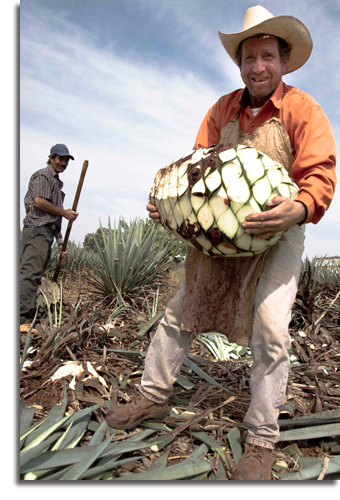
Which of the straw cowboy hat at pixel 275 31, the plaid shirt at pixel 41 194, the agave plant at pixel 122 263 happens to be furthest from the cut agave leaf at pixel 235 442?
the plaid shirt at pixel 41 194

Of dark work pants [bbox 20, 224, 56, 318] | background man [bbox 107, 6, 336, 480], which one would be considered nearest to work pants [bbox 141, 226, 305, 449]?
background man [bbox 107, 6, 336, 480]

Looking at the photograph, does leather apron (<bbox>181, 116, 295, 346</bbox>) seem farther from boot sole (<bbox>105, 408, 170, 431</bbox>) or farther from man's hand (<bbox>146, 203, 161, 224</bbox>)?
boot sole (<bbox>105, 408, 170, 431</bbox>)

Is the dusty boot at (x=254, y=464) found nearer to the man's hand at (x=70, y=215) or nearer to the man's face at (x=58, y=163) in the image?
the man's hand at (x=70, y=215)

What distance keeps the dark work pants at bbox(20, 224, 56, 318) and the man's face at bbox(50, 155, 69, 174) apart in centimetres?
71

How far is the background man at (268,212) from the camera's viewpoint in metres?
1.28

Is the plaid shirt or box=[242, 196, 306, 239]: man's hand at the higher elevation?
the plaid shirt

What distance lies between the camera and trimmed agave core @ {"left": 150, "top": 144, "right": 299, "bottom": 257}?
118cm

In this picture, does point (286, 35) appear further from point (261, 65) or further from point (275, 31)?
point (261, 65)

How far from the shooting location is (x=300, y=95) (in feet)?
4.84

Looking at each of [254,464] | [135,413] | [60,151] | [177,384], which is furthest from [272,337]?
[60,151]

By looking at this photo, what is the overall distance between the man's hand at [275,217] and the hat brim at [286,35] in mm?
814

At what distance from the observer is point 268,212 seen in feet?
3.78

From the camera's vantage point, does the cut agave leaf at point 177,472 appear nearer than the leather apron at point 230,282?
Yes

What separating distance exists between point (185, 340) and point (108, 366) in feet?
2.49
